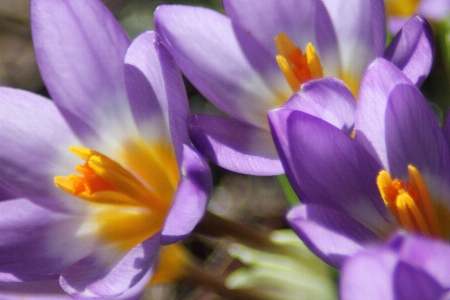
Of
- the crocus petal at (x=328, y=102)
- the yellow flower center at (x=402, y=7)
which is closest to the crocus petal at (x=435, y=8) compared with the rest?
the yellow flower center at (x=402, y=7)

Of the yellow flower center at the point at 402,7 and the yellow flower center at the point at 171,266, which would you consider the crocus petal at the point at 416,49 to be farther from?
the yellow flower center at the point at 402,7

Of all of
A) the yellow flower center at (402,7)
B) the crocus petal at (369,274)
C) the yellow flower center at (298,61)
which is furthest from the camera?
the yellow flower center at (402,7)

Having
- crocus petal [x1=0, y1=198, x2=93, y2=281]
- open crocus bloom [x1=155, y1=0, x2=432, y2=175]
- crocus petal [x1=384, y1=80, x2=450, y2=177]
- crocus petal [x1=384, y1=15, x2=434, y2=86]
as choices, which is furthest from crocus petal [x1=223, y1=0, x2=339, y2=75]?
crocus petal [x1=0, y1=198, x2=93, y2=281]

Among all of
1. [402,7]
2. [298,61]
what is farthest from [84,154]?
[402,7]

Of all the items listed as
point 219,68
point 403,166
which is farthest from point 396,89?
point 219,68

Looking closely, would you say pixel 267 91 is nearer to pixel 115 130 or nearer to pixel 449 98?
pixel 115 130

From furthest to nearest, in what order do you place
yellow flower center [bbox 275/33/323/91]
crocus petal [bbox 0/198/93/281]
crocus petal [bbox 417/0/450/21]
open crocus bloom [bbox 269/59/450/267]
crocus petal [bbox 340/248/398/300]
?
crocus petal [bbox 417/0/450/21] < yellow flower center [bbox 275/33/323/91] < crocus petal [bbox 0/198/93/281] < open crocus bloom [bbox 269/59/450/267] < crocus petal [bbox 340/248/398/300]

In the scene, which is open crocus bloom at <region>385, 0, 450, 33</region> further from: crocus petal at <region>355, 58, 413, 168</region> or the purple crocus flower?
the purple crocus flower
